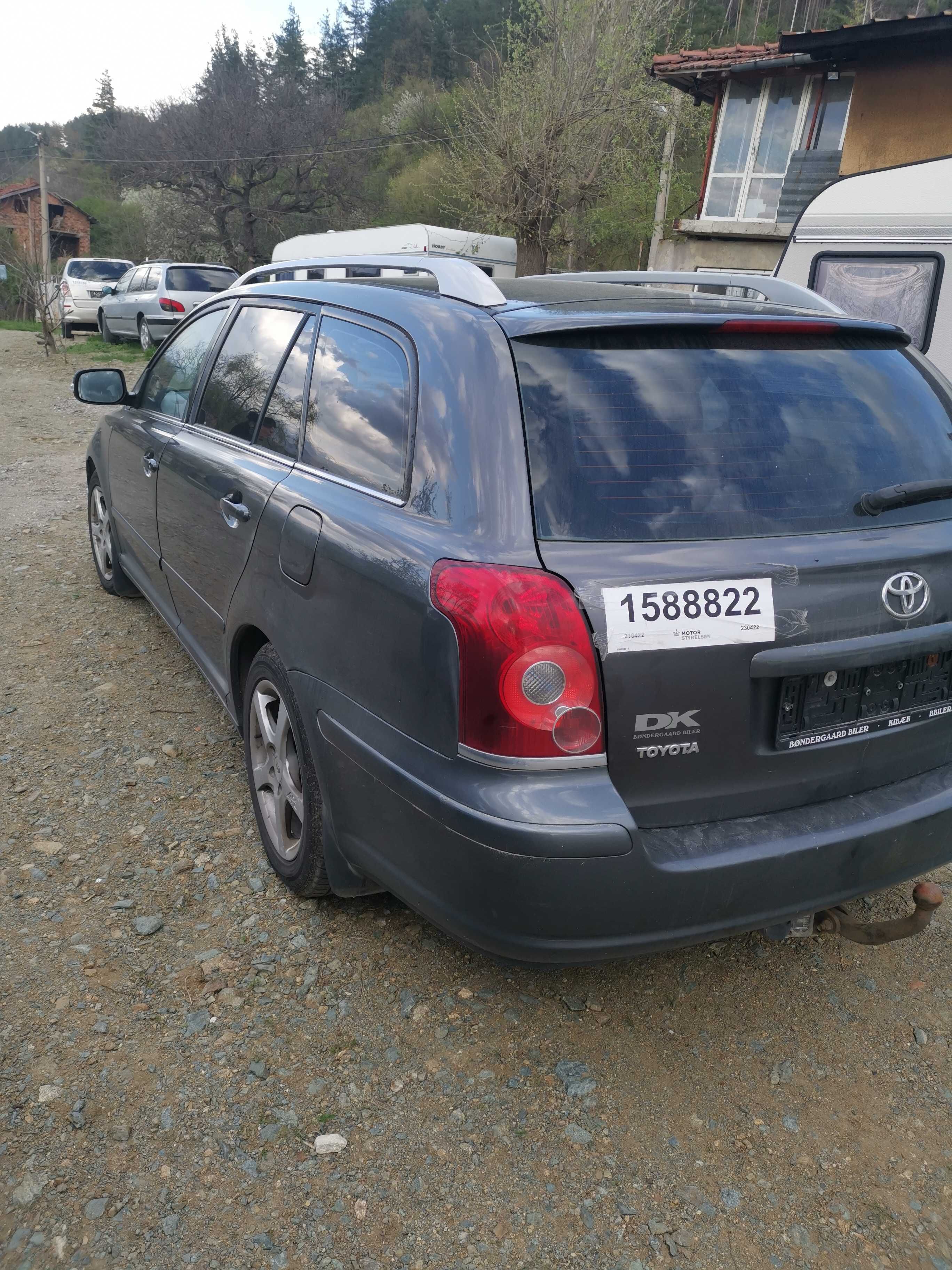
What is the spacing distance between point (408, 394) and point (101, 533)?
12.3ft

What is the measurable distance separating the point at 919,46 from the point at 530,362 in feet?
60.4

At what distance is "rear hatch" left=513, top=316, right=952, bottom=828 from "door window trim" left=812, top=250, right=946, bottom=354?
20.5ft

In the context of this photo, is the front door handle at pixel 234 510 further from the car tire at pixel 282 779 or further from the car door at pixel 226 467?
the car tire at pixel 282 779

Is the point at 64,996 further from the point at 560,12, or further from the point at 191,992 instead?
the point at 560,12

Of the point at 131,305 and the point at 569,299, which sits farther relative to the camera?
the point at 131,305

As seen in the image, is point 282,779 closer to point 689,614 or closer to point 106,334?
point 689,614

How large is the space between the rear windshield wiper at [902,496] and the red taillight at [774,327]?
1.45 feet

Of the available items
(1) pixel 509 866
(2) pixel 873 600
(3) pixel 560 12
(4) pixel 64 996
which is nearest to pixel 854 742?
(2) pixel 873 600

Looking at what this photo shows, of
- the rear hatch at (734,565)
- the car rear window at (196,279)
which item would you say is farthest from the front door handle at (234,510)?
the car rear window at (196,279)

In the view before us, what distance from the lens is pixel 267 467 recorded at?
296 centimetres

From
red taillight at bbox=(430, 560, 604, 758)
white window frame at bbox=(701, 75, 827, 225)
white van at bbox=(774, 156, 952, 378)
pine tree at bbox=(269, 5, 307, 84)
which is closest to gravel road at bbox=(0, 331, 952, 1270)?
red taillight at bbox=(430, 560, 604, 758)

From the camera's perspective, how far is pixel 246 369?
337cm

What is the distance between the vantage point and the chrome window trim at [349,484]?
229 centimetres

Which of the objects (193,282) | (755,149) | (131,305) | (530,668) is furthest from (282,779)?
A: (755,149)
